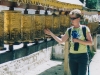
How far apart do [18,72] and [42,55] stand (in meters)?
2.54

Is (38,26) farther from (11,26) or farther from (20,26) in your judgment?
(11,26)

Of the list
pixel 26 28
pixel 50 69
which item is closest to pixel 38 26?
pixel 26 28

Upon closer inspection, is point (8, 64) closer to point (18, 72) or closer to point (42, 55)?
point (18, 72)

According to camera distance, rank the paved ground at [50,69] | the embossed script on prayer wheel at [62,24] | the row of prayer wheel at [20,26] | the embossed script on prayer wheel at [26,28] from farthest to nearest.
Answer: the paved ground at [50,69], the embossed script on prayer wheel at [62,24], the embossed script on prayer wheel at [26,28], the row of prayer wheel at [20,26]

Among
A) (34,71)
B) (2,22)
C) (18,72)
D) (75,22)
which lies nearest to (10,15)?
(2,22)

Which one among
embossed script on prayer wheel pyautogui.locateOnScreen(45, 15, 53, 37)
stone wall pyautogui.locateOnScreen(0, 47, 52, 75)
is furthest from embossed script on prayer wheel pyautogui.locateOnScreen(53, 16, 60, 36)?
stone wall pyautogui.locateOnScreen(0, 47, 52, 75)

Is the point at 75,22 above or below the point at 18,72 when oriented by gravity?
above

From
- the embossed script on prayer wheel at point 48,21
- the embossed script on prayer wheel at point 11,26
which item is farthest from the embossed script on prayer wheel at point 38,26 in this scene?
the embossed script on prayer wheel at point 11,26

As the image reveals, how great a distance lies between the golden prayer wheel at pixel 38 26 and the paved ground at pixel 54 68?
5.49m

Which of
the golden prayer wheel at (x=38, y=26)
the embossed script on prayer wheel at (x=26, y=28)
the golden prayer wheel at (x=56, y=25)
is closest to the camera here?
the embossed script on prayer wheel at (x=26, y=28)

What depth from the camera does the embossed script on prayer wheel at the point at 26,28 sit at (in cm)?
365

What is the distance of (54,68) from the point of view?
35.9 feet

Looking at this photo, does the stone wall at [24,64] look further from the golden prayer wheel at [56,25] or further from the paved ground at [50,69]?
the golden prayer wheel at [56,25]

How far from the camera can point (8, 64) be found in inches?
311
